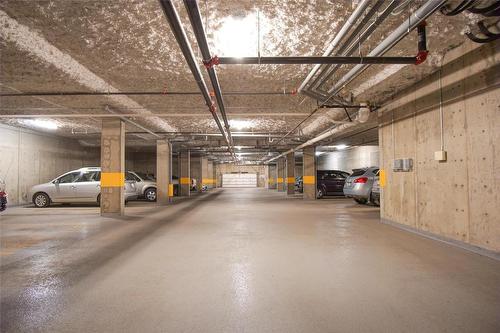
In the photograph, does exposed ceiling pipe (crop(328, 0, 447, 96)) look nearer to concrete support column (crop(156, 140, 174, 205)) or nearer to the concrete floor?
the concrete floor

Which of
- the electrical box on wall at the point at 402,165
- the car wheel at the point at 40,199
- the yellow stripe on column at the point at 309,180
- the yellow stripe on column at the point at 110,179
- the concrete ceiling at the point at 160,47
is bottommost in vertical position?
the car wheel at the point at 40,199

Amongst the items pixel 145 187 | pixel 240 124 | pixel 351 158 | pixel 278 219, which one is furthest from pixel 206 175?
pixel 278 219

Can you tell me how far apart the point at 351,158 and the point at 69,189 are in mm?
15091

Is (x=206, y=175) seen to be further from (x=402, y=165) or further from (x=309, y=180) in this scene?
(x=402, y=165)

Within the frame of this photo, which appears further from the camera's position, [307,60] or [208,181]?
[208,181]

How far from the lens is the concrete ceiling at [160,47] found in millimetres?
3188

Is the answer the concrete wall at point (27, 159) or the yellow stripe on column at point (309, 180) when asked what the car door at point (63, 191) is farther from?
the yellow stripe on column at point (309, 180)

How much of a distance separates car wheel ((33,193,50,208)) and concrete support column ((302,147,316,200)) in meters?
11.0

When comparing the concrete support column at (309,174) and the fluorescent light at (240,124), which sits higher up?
the fluorescent light at (240,124)

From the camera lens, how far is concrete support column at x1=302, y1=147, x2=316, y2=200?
14205mm

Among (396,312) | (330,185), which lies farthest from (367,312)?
(330,185)

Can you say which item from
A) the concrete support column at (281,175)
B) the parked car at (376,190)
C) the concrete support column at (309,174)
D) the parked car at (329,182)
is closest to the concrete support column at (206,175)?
the concrete support column at (281,175)

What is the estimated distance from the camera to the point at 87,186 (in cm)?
989

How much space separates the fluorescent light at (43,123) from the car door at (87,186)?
205 cm
